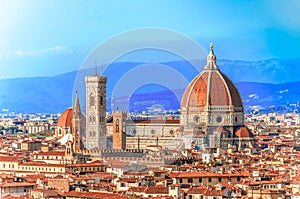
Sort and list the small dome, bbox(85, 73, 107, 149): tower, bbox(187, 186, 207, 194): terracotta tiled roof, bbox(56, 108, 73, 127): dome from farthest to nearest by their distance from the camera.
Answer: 1. bbox(56, 108, 73, 127): dome
2. the small dome
3. bbox(85, 73, 107, 149): tower
4. bbox(187, 186, 207, 194): terracotta tiled roof

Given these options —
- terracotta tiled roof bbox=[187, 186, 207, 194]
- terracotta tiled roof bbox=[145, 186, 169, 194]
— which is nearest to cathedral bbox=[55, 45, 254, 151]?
terracotta tiled roof bbox=[145, 186, 169, 194]

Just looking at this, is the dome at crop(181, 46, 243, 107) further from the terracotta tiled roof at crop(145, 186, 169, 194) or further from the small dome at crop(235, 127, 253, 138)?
the terracotta tiled roof at crop(145, 186, 169, 194)

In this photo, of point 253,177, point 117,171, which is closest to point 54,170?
point 117,171

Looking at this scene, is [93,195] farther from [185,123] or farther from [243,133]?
[185,123]

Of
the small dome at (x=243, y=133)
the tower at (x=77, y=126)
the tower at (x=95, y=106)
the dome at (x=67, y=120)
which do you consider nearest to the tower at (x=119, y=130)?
the tower at (x=95, y=106)

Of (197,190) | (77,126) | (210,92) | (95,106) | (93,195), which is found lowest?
(93,195)

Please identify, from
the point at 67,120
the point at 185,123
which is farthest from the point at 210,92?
the point at 67,120

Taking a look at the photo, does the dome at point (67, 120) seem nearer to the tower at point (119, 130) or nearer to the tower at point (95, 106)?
the tower at point (119, 130)
